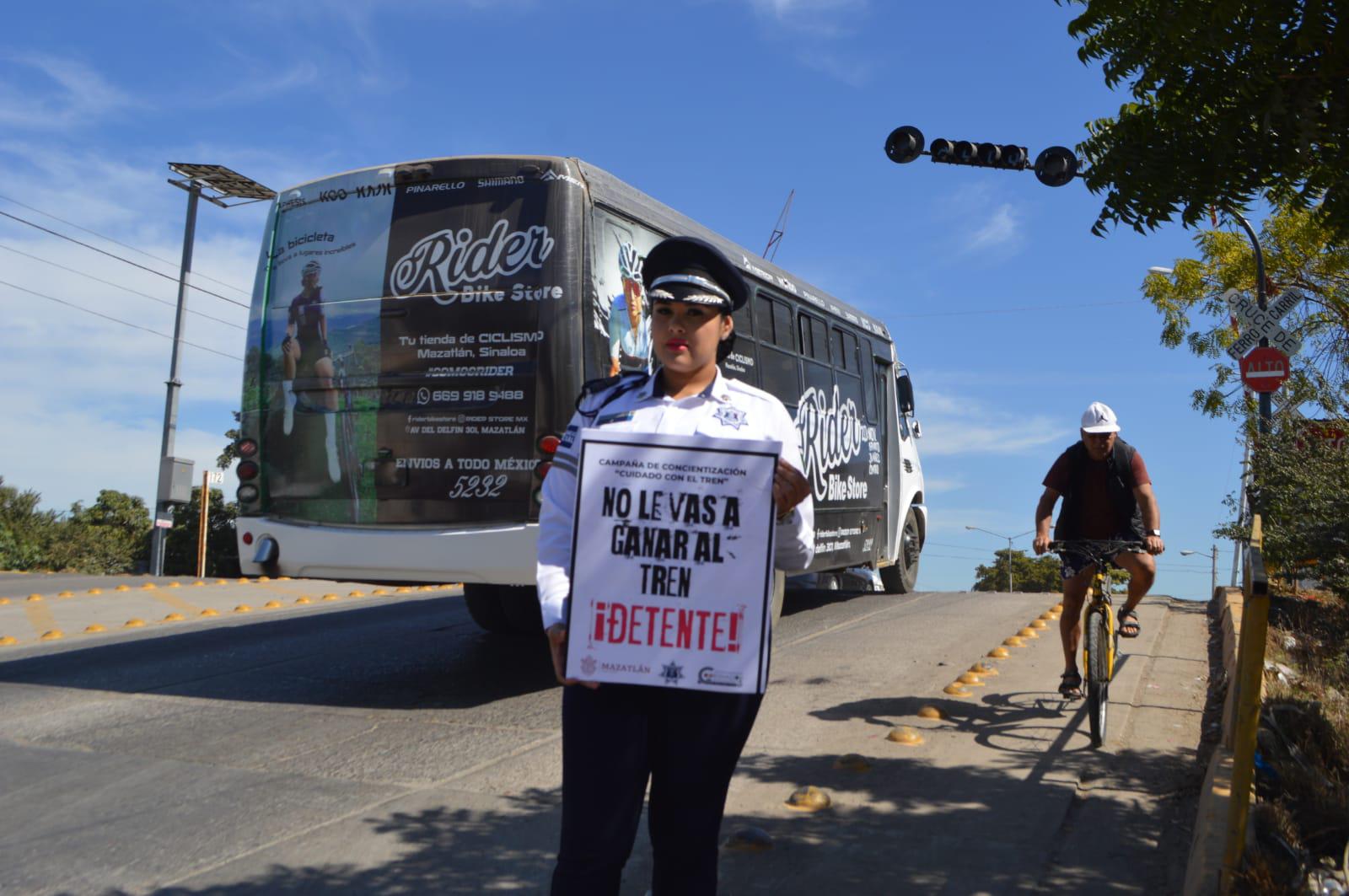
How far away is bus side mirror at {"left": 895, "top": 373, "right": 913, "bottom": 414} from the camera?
14.8m

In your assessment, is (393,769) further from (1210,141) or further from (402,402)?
(1210,141)

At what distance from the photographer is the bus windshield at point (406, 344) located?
7523 mm

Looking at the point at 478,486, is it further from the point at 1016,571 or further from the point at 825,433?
the point at 1016,571

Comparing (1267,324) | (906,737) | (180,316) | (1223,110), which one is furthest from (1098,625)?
(180,316)

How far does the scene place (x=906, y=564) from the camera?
15.1 m

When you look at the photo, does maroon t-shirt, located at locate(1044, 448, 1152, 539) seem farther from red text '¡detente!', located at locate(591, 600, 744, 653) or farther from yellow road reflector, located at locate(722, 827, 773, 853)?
red text '¡detente!', located at locate(591, 600, 744, 653)

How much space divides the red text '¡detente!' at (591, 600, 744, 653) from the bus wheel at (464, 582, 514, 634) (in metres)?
7.95

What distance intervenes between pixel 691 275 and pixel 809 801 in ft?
9.73

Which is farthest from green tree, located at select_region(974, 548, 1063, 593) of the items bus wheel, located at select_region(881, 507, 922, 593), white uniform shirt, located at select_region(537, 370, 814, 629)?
white uniform shirt, located at select_region(537, 370, 814, 629)

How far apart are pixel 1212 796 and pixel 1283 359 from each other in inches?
444

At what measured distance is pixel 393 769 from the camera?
18.9 feet

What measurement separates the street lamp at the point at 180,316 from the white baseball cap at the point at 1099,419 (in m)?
26.5

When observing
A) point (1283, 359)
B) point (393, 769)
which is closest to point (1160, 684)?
point (393, 769)

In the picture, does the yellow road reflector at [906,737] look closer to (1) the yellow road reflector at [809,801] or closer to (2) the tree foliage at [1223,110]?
(1) the yellow road reflector at [809,801]
